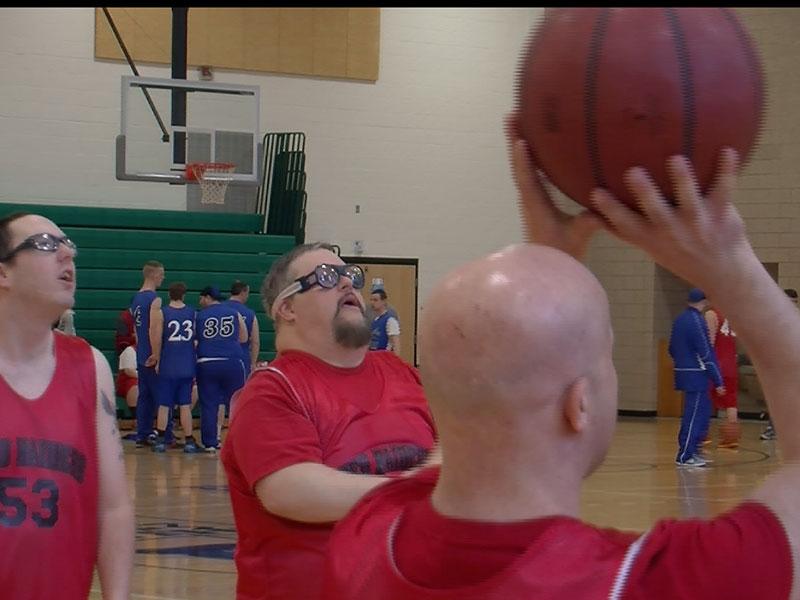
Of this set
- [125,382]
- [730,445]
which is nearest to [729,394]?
[730,445]

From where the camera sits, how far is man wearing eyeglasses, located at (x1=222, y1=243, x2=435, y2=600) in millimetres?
3082

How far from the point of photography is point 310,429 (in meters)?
3.22

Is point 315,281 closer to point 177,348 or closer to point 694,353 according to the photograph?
point 694,353

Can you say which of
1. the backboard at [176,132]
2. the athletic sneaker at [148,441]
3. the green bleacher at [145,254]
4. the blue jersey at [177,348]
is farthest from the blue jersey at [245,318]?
the green bleacher at [145,254]

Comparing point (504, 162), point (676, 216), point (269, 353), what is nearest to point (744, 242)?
point (676, 216)

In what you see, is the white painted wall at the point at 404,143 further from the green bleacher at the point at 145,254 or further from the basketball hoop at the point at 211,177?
the basketball hoop at the point at 211,177

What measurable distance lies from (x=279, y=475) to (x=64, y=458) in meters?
0.56

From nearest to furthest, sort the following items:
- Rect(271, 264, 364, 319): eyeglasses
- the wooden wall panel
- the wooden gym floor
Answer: Rect(271, 264, 364, 319): eyeglasses → the wooden gym floor → the wooden wall panel

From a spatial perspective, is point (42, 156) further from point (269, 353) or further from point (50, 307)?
point (50, 307)

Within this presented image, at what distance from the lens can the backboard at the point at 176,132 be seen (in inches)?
536

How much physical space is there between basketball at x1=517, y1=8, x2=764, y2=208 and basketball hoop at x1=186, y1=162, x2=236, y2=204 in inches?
494

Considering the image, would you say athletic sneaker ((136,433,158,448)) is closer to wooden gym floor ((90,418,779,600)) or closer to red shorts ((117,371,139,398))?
wooden gym floor ((90,418,779,600))

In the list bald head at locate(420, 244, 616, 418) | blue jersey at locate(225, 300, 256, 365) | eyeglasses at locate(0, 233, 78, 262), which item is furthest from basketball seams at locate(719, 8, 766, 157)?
blue jersey at locate(225, 300, 256, 365)

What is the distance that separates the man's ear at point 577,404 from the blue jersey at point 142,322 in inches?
483
